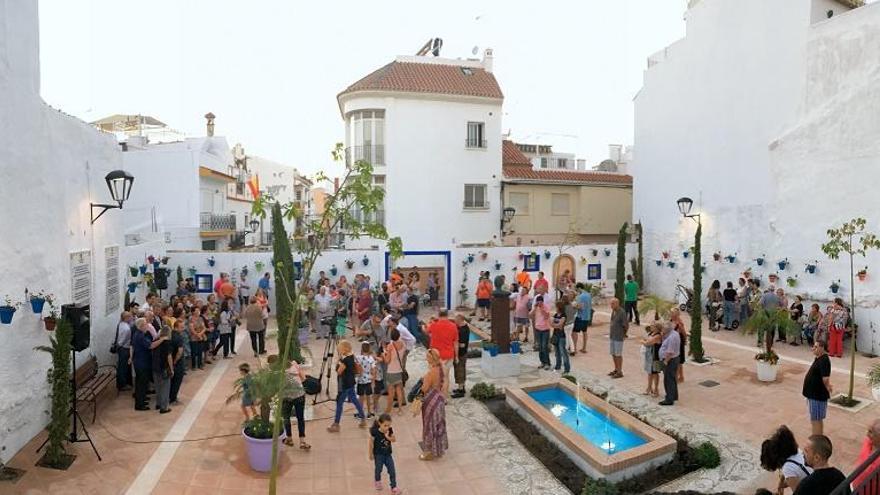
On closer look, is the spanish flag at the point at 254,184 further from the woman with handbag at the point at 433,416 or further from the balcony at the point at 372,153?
the woman with handbag at the point at 433,416

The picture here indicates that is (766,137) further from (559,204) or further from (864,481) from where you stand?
(864,481)

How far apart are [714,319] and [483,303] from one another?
741cm

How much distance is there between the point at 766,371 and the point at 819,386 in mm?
3861

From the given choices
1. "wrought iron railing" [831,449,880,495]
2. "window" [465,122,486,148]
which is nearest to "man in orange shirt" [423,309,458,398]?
"wrought iron railing" [831,449,880,495]

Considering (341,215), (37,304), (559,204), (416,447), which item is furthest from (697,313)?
(559,204)

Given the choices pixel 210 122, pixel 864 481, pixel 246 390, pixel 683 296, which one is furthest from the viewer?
pixel 210 122

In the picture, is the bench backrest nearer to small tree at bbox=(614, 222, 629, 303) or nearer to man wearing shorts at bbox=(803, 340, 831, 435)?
man wearing shorts at bbox=(803, 340, 831, 435)

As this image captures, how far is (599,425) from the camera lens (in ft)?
32.0

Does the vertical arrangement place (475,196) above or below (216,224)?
above

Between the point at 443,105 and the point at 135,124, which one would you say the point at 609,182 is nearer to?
the point at 443,105

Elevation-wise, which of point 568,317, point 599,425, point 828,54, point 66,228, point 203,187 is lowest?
point 599,425

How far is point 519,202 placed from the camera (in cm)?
2748

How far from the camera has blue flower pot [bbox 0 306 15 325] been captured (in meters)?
7.45

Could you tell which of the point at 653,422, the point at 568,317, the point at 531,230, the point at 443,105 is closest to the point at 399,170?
the point at 443,105
